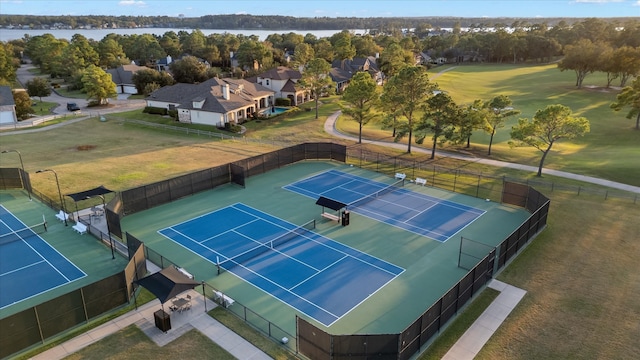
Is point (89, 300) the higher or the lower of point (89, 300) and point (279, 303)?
the higher

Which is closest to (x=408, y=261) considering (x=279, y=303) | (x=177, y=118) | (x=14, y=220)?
(x=279, y=303)

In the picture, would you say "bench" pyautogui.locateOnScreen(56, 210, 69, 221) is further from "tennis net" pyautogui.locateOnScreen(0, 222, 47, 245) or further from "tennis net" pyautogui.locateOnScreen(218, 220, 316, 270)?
"tennis net" pyautogui.locateOnScreen(218, 220, 316, 270)

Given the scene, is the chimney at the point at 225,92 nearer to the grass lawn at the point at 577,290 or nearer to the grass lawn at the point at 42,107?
the grass lawn at the point at 42,107

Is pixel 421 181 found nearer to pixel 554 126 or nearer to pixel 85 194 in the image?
pixel 554 126

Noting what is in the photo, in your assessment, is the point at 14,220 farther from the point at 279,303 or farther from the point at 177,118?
the point at 177,118

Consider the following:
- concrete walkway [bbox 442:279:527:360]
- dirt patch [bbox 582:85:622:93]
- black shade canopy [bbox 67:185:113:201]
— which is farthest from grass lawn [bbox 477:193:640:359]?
dirt patch [bbox 582:85:622:93]

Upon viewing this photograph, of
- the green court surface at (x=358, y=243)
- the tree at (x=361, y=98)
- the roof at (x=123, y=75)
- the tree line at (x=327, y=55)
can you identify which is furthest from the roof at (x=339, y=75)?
the green court surface at (x=358, y=243)
